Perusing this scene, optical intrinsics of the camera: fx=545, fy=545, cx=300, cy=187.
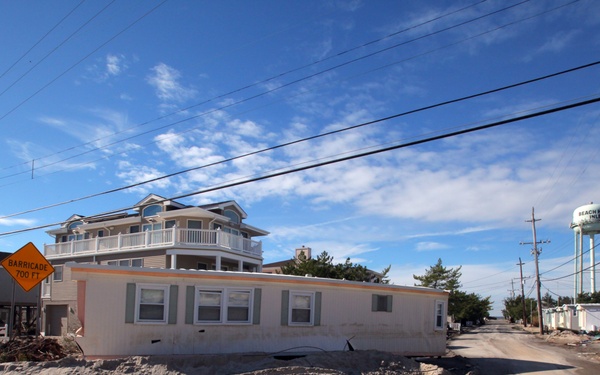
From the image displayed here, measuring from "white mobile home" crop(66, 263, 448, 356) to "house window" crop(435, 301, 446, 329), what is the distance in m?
1.80

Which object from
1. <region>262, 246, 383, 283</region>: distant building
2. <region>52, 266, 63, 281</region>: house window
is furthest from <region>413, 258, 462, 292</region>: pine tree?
<region>52, 266, 63, 281</region>: house window

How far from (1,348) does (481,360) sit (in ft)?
55.9

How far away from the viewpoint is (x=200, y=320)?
1605cm

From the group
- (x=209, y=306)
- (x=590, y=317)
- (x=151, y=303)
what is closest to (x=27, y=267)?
(x=151, y=303)

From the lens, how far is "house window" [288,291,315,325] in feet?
57.7

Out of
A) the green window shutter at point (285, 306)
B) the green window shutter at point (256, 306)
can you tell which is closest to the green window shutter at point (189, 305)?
the green window shutter at point (256, 306)

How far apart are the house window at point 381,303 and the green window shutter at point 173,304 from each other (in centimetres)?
737

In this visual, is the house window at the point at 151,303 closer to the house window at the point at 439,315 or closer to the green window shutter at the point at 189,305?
the green window shutter at the point at 189,305

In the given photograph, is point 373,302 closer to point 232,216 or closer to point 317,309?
point 317,309

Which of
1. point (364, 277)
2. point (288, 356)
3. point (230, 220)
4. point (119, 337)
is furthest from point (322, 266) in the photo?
point (119, 337)

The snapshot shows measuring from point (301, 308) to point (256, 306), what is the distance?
5.56 ft

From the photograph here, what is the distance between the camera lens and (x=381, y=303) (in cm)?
1997

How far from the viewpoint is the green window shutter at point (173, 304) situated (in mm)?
15602

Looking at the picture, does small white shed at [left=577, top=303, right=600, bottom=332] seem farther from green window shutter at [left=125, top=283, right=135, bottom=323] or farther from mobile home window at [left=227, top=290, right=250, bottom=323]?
green window shutter at [left=125, top=283, right=135, bottom=323]
